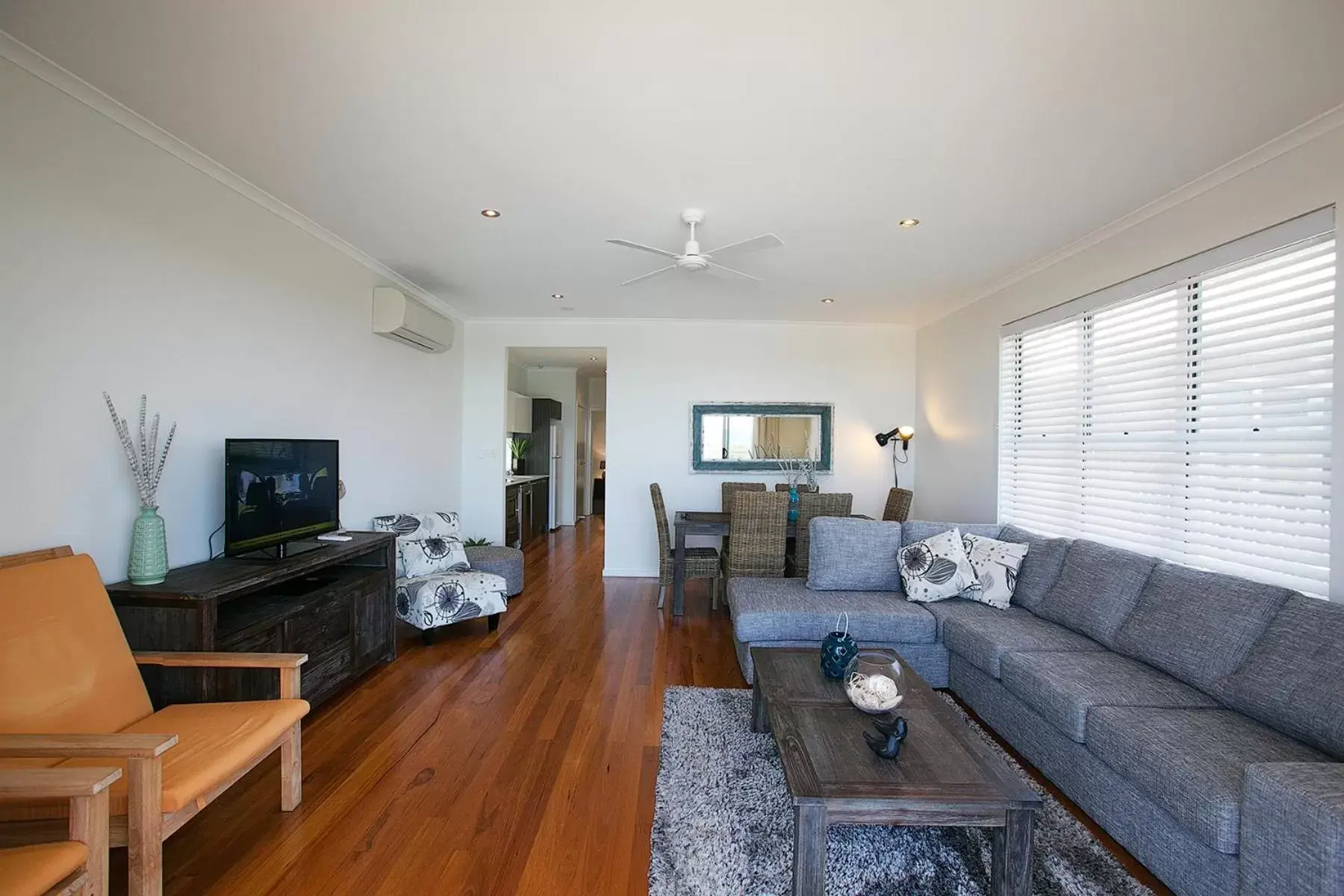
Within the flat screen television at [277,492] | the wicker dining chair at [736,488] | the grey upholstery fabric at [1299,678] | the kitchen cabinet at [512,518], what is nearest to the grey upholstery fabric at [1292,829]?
the grey upholstery fabric at [1299,678]

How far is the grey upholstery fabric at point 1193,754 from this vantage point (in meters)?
1.49

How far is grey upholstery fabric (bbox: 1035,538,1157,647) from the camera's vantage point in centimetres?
251

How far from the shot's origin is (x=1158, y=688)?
2.07 m

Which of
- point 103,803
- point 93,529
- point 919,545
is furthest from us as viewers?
point 919,545

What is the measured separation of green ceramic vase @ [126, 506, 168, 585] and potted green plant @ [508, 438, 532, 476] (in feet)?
16.4

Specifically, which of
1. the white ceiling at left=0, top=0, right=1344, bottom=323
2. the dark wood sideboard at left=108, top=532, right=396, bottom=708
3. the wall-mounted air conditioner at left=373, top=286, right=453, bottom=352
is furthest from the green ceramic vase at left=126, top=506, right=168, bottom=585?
the wall-mounted air conditioner at left=373, top=286, right=453, bottom=352

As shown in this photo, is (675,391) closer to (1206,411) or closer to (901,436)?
(901,436)

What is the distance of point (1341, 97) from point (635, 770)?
3596mm

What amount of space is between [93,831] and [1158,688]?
10.6ft

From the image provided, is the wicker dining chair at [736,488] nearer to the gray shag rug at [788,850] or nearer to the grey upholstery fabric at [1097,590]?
the grey upholstery fabric at [1097,590]

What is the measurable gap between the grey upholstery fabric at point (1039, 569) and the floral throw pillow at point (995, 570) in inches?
1.4

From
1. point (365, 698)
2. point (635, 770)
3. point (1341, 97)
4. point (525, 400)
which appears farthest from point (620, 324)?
point (1341, 97)

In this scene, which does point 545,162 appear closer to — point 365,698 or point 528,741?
point 528,741

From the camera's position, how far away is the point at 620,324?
5.55 metres
